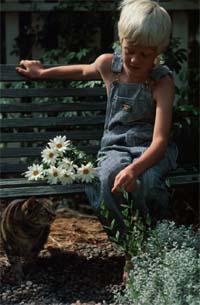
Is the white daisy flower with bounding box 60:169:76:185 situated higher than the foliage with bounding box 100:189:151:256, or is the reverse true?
the white daisy flower with bounding box 60:169:76:185

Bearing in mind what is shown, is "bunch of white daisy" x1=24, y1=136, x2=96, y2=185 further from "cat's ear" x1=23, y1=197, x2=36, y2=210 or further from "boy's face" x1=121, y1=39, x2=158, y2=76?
"boy's face" x1=121, y1=39, x2=158, y2=76

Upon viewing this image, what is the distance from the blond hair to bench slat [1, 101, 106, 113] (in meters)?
1.00

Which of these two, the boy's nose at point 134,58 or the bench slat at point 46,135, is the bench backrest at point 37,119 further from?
the boy's nose at point 134,58

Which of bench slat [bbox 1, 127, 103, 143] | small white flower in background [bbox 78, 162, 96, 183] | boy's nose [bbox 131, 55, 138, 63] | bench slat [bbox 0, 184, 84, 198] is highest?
boy's nose [bbox 131, 55, 138, 63]

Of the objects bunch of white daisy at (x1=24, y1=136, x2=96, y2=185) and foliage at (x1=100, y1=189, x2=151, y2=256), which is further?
bunch of white daisy at (x1=24, y1=136, x2=96, y2=185)

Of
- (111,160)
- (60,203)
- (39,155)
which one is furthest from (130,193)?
(60,203)

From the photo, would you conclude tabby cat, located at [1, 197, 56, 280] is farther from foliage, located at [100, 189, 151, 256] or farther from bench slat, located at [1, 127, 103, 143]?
bench slat, located at [1, 127, 103, 143]

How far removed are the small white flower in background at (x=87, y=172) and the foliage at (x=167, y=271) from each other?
49 centimetres

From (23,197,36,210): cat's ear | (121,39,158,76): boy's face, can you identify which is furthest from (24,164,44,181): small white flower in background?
(121,39,158,76): boy's face

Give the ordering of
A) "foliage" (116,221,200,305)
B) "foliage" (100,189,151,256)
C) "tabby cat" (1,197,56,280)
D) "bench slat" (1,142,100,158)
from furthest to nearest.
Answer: "bench slat" (1,142,100,158) → "tabby cat" (1,197,56,280) → "foliage" (100,189,151,256) → "foliage" (116,221,200,305)

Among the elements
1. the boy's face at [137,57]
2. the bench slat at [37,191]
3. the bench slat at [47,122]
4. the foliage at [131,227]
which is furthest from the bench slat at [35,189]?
the boy's face at [137,57]

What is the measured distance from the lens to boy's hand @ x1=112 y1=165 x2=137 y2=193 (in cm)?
362

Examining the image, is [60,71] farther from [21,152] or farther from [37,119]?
[21,152]

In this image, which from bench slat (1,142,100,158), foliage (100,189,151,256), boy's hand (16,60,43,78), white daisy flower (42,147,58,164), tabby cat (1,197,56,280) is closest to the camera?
foliage (100,189,151,256)
